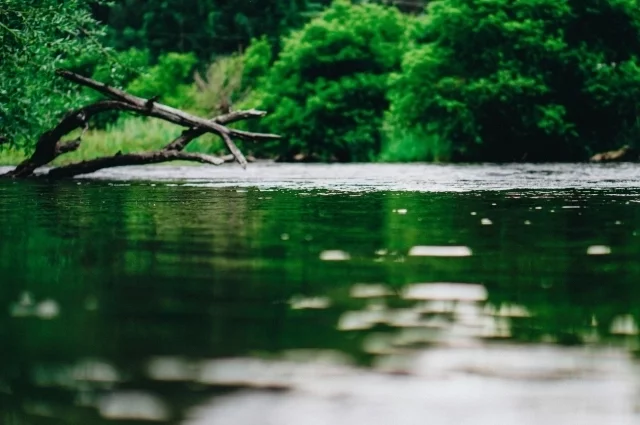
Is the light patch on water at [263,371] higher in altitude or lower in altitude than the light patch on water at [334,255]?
lower

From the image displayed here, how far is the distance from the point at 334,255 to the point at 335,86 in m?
37.1

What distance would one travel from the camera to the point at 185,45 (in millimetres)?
74312

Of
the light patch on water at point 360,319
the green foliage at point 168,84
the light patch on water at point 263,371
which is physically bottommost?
the light patch on water at point 263,371

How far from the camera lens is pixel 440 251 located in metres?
8.22

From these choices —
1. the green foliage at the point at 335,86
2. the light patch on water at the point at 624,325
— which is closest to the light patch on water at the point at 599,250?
the light patch on water at the point at 624,325

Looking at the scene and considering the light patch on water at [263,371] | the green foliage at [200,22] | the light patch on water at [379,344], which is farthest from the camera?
the green foliage at [200,22]

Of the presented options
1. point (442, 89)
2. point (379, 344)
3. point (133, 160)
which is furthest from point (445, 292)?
point (442, 89)

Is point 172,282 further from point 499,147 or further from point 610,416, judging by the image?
point 499,147

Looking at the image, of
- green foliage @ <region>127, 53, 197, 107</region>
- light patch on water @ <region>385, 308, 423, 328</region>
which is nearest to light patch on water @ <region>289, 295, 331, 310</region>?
light patch on water @ <region>385, 308, 423, 328</region>

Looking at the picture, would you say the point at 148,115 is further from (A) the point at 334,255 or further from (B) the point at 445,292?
(B) the point at 445,292

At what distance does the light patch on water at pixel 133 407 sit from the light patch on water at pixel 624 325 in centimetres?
205

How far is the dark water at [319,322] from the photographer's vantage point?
355 centimetres

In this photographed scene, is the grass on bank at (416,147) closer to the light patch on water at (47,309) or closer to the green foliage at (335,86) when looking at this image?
the green foliage at (335,86)

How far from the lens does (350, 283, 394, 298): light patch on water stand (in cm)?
590
